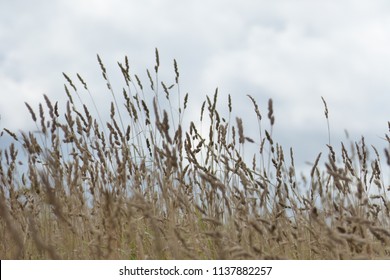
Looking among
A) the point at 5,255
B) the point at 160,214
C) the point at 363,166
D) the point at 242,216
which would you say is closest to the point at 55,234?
the point at 5,255

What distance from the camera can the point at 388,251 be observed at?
301 cm

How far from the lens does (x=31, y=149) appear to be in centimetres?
319

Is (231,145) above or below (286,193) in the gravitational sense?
above

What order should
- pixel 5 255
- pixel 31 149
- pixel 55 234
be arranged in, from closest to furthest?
pixel 31 149 < pixel 5 255 < pixel 55 234
